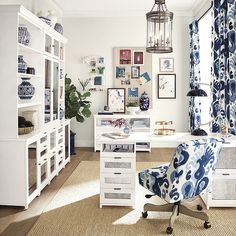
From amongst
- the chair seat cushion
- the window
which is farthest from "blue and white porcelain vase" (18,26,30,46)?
the window

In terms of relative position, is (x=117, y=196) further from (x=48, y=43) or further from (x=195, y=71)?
(x=195, y=71)

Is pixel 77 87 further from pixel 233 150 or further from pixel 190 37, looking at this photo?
pixel 233 150

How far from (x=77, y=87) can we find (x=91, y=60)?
0.61 meters

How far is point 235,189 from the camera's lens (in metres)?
3.67

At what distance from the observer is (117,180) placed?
3707 mm

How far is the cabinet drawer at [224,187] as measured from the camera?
3637 millimetres

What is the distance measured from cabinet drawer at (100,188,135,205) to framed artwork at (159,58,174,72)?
405 cm

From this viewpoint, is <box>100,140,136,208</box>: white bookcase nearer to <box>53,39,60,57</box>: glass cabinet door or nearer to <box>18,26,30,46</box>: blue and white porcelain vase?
<box>18,26,30,46</box>: blue and white porcelain vase

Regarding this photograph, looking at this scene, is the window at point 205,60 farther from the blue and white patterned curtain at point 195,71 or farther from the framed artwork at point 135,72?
the framed artwork at point 135,72

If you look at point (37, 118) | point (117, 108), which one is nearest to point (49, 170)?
point (37, 118)

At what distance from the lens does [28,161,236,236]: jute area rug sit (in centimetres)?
312

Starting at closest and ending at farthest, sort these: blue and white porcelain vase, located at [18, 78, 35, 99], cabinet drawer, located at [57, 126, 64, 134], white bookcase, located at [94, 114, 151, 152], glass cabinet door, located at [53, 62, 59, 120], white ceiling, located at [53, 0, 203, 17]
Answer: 1. blue and white porcelain vase, located at [18, 78, 35, 99]
2. glass cabinet door, located at [53, 62, 59, 120]
3. cabinet drawer, located at [57, 126, 64, 134]
4. white ceiling, located at [53, 0, 203, 17]
5. white bookcase, located at [94, 114, 151, 152]

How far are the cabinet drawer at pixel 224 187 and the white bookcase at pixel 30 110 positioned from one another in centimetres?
188

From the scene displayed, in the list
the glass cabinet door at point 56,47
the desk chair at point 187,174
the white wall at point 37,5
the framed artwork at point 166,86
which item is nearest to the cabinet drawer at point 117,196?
the desk chair at point 187,174
